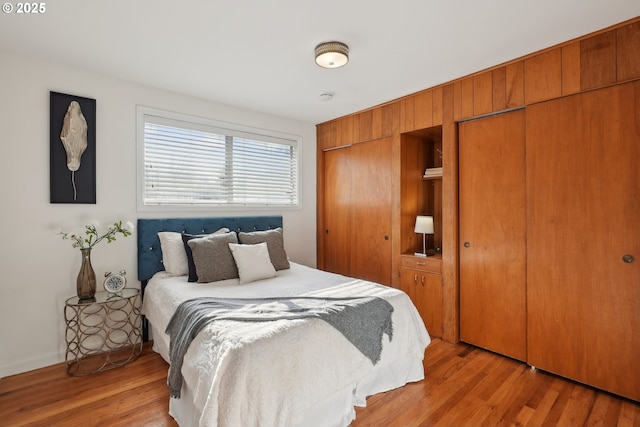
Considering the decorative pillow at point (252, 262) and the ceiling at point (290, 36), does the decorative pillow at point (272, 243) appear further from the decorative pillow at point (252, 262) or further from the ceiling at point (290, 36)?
the ceiling at point (290, 36)

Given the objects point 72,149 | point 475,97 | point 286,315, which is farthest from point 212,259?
point 475,97

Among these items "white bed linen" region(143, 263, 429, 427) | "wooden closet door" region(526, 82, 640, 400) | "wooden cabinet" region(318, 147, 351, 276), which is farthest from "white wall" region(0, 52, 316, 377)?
"wooden closet door" region(526, 82, 640, 400)

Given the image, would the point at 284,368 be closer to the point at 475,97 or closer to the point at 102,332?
the point at 102,332

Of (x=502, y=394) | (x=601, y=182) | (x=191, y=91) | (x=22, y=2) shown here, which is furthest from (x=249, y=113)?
(x=502, y=394)

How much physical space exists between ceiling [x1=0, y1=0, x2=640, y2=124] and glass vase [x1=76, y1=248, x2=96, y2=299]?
1.60 m

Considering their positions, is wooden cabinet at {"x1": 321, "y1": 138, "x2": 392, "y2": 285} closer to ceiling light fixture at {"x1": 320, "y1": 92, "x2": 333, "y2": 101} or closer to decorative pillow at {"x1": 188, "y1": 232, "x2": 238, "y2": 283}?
ceiling light fixture at {"x1": 320, "y1": 92, "x2": 333, "y2": 101}

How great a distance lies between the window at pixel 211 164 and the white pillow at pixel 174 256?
44cm

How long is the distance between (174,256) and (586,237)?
333cm

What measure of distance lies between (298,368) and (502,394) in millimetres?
1570

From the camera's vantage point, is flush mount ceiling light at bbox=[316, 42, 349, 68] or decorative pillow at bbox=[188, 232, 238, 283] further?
decorative pillow at bbox=[188, 232, 238, 283]

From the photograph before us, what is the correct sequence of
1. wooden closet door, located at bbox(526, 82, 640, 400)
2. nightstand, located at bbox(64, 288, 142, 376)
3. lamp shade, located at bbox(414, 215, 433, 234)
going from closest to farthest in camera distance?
wooden closet door, located at bbox(526, 82, 640, 400), nightstand, located at bbox(64, 288, 142, 376), lamp shade, located at bbox(414, 215, 433, 234)

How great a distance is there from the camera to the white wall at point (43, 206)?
2.38m

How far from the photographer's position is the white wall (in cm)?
→ 238

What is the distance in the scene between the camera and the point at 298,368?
1.60 m
